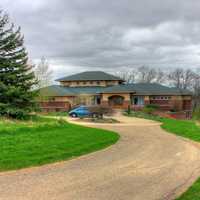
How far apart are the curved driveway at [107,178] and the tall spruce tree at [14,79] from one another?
11.4 metres

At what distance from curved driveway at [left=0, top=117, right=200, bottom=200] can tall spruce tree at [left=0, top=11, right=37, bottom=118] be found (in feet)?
37.5

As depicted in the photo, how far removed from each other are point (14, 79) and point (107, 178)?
624 inches

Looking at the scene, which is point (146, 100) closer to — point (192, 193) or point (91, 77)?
point (91, 77)

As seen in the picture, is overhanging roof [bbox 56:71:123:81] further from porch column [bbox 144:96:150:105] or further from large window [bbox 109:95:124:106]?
porch column [bbox 144:96:150:105]

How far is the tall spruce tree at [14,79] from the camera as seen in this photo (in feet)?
68.7

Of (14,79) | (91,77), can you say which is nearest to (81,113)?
(14,79)

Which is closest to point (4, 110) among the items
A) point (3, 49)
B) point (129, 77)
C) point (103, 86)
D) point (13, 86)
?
point (13, 86)

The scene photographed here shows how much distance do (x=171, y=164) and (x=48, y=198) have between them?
16.9ft

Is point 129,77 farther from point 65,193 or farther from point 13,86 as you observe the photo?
point 65,193

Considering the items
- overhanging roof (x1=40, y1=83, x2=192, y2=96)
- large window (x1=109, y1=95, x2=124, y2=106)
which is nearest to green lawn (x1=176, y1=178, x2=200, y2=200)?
overhanging roof (x1=40, y1=83, x2=192, y2=96)

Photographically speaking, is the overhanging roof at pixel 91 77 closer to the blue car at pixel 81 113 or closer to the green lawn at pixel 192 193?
the blue car at pixel 81 113

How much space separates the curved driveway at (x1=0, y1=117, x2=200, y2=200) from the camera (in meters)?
6.45

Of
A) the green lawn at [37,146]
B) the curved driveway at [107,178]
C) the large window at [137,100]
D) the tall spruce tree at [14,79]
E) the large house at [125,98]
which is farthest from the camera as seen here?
the large window at [137,100]

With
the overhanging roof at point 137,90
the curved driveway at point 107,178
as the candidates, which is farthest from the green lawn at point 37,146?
the overhanging roof at point 137,90
